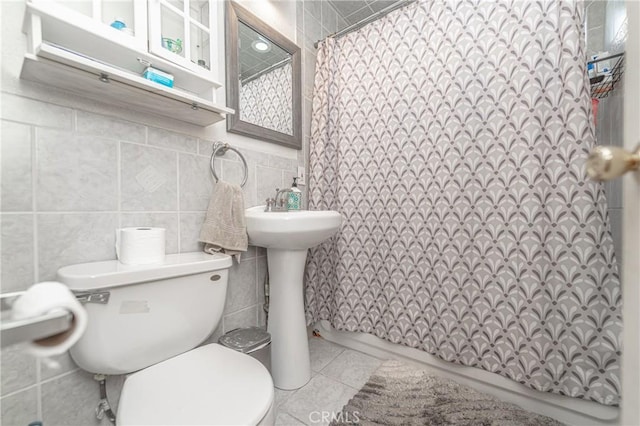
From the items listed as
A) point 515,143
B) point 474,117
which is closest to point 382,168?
point 474,117

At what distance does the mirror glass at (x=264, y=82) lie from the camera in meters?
1.29

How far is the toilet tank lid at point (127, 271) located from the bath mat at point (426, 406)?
80cm

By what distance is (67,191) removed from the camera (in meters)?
0.79

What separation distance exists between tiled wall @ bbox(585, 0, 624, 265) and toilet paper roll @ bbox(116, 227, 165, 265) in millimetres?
1502

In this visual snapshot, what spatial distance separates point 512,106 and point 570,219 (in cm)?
49

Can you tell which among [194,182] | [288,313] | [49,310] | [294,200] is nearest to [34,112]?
[194,182]

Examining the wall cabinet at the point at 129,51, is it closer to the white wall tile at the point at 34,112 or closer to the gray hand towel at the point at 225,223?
the white wall tile at the point at 34,112

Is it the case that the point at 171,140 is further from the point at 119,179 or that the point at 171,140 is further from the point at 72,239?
the point at 72,239

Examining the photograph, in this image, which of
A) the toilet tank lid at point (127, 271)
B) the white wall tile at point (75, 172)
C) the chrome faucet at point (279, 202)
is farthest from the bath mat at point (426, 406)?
the white wall tile at point (75, 172)

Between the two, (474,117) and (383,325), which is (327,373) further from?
(474,117)

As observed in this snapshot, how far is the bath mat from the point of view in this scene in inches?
40.1

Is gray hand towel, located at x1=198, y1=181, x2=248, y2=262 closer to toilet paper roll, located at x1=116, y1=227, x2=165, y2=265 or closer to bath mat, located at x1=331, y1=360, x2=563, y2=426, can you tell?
toilet paper roll, located at x1=116, y1=227, x2=165, y2=265

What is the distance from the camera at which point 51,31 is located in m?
0.71

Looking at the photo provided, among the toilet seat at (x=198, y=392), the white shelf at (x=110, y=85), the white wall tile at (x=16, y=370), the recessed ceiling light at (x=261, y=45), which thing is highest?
the recessed ceiling light at (x=261, y=45)
